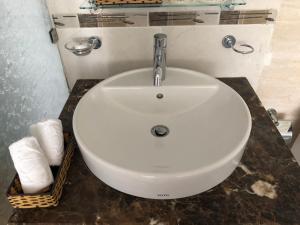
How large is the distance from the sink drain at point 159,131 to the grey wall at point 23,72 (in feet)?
1.64

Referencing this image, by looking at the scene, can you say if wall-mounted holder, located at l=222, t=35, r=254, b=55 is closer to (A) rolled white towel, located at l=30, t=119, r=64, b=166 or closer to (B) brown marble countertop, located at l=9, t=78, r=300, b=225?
(B) brown marble countertop, located at l=9, t=78, r=300, b=225

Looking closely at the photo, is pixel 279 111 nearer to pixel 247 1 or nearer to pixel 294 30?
pixel 294 30

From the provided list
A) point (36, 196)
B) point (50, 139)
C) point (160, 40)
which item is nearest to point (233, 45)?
point (160, 40)

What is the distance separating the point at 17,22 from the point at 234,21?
849 millimetres

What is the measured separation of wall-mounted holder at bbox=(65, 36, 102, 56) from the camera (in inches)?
42.4

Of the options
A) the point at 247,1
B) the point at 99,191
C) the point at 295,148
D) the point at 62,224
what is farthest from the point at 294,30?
the point at 62,224

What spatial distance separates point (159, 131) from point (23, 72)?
1.83 ft

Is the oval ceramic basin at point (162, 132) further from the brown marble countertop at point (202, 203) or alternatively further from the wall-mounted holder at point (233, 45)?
the wall-mounted holder at point (233, 45)

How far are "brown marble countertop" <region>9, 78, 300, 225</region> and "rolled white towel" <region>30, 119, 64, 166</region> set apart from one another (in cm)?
8

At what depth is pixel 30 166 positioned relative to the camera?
2.27ft

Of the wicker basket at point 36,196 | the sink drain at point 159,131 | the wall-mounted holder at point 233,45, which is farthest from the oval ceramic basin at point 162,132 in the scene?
the wall-mounted holder at point 233,45

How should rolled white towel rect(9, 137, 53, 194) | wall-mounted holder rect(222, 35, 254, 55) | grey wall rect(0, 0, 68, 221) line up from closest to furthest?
rolled white towel rect(9, 137, 53, 194) → grey wall rect(0, 0, 68, 221) → wall-mounted holder rect(222, 35, 254, 55)

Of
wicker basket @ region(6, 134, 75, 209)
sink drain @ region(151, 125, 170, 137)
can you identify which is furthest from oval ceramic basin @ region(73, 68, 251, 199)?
wicker basket @ region(6, 134, 75, 209)

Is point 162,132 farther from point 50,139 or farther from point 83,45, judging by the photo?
point 83,45
